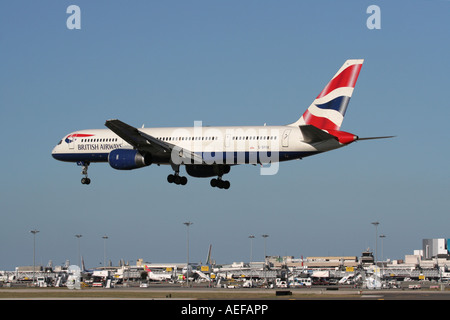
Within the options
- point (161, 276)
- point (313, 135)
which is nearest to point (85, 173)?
point (313, 135)

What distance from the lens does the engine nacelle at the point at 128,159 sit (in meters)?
67.8

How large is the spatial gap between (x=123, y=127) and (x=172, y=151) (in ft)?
18.4

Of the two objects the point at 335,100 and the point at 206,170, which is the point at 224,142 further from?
the point at 335,100

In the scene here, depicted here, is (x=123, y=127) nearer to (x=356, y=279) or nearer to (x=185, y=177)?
(x=185, y=177)

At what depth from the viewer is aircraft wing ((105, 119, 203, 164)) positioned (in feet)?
217

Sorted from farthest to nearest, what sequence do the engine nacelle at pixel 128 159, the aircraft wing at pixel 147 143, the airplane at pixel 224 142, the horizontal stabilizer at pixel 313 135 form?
the engine nacelle at pixel 128 159
the aircraft wing at pixel 147 143
the airplane at pixel 224 142
the horizontal stabilizer at pixel 313 135

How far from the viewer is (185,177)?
72812mm

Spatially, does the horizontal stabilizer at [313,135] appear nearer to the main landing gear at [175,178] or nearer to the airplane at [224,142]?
the airplane at [224,142]

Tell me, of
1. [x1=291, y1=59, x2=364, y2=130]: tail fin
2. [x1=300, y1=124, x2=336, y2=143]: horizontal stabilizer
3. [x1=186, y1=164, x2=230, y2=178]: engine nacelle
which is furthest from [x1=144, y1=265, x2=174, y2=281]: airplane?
[x1=300, y1=124, x2=336, y2=143]: horizontal stabilizer

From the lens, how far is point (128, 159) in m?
67.8

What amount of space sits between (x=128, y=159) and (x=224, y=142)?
943cm

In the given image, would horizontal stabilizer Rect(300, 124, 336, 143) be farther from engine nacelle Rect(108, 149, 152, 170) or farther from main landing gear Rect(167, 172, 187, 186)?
main landing gear Rect(167, 172, 187, 186)

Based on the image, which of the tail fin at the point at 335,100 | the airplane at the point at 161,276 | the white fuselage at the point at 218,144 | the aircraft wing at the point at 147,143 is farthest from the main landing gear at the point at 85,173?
the airplane at the point at 161,276
